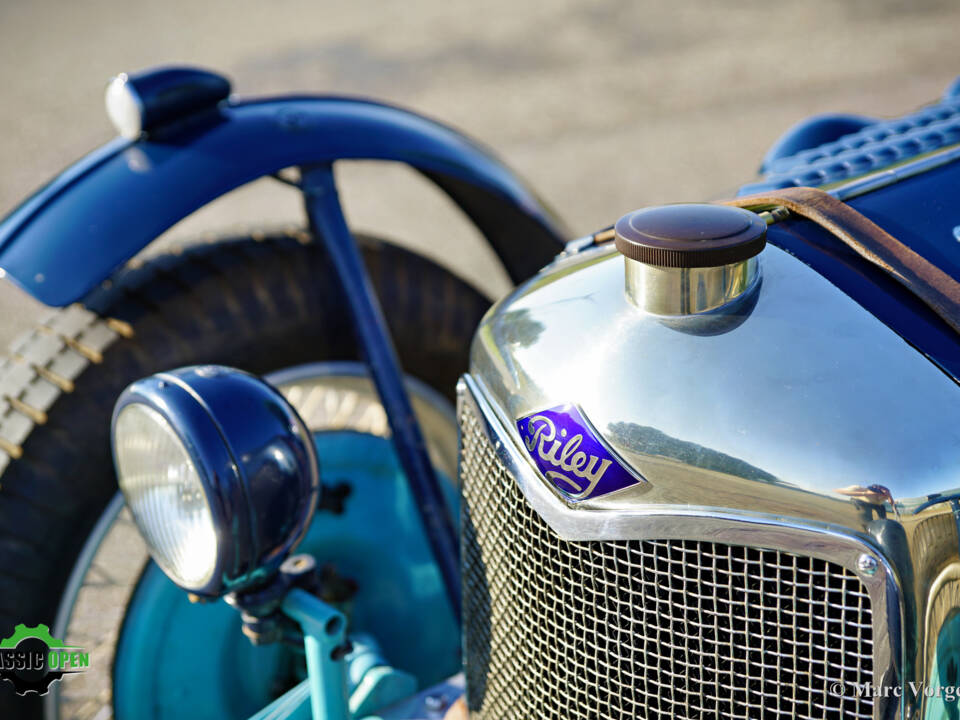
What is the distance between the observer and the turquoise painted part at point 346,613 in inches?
62.6

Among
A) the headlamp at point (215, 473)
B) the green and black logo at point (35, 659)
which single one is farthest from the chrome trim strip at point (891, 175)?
the green and black logo at point (35, 659)

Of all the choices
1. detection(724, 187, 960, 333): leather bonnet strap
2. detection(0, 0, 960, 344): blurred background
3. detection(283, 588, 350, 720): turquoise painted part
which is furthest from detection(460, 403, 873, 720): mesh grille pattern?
detection(0, 0, 960, 344): blurred background

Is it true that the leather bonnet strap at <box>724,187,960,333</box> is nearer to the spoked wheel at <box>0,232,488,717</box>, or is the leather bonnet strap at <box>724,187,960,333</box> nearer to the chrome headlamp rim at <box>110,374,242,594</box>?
the chrome headlamp rim at <box>110,374,242,594</box>

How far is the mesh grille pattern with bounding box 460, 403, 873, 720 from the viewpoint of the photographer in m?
0.93

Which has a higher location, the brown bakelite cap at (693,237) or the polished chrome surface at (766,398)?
the brown bakelite cap at (693,237)

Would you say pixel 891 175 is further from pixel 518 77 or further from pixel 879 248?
pixel 518 77

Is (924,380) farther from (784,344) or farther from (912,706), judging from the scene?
(912,706)

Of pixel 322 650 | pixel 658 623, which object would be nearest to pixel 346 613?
pixel 322 650

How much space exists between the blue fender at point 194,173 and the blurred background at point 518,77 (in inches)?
80.5

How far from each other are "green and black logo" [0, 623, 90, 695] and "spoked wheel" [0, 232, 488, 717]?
0.03 metres

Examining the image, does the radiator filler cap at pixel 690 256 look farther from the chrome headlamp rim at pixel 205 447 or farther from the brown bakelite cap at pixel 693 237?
the chrome headlamp rim at pixel 205 447

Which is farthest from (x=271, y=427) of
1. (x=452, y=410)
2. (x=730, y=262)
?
(x=452, y=410)

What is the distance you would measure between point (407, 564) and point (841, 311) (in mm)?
999

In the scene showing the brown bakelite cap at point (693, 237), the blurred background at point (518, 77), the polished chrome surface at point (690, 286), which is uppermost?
the blurred background at point (518, 77)
